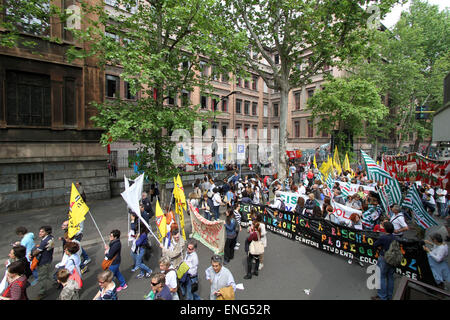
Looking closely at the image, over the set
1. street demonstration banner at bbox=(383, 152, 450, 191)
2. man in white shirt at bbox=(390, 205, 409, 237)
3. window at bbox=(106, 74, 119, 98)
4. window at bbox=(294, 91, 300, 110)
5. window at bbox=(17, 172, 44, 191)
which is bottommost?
man in white shirt at bbox=(390, 205, 409, 237)

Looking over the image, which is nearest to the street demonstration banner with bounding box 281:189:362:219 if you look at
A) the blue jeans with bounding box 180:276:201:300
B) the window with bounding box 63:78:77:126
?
the blue jeans with bounding box 180:276:201:300

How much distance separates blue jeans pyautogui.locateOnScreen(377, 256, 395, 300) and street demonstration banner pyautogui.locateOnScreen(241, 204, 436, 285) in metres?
0.90

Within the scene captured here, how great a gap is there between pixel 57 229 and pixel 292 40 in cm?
1536

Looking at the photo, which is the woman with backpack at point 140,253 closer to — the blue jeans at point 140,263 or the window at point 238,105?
the blue jeans at point 140,263

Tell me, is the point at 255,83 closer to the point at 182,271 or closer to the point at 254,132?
the point at 254,132

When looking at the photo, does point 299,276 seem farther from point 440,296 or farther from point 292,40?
point 292,40

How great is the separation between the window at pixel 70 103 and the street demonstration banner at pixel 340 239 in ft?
39.3

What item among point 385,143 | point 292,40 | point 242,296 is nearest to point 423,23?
point 385,143

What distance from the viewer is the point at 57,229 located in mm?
10125

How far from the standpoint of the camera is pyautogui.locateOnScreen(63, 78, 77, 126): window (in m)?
13.9

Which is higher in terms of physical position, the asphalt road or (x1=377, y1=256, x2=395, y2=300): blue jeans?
(x1=377, y1=256, x2=395, y2=300): blue jeans

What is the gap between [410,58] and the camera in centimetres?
2503

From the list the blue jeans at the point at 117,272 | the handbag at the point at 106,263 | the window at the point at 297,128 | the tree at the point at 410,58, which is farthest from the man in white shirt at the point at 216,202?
the window at the point at 297,128

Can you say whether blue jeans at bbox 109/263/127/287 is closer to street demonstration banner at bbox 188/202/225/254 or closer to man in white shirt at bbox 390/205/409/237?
street demonstration banner at bbox 188/202/225/254
